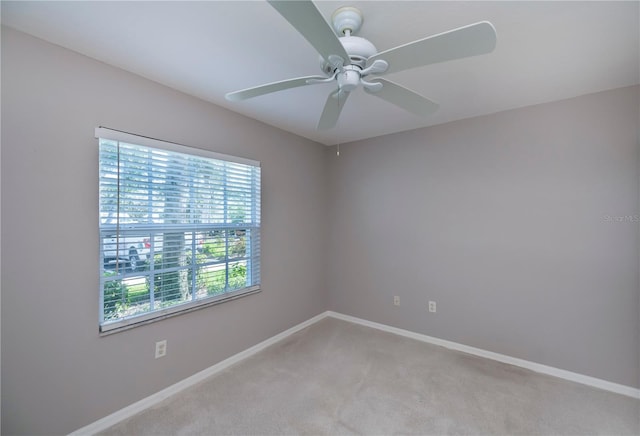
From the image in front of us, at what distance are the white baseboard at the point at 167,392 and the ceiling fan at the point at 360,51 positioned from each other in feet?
6.96

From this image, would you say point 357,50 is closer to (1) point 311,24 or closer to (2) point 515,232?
(1) point 311,24

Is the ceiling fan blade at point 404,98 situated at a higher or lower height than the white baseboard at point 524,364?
higher

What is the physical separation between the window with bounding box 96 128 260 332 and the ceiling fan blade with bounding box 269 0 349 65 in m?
1.49

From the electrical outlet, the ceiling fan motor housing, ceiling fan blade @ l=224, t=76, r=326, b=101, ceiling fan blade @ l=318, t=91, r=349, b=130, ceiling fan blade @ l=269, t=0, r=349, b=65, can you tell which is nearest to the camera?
ceiling fan blade @ l=269, t=0, r=349, b=65

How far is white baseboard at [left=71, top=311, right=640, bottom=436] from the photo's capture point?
1780 millimetres

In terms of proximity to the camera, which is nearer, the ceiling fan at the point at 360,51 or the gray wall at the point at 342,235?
the ceiling fan at the point at 360,51

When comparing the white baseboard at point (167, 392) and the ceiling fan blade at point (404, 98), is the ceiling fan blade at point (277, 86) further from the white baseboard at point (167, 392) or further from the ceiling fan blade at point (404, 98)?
the white baseboard at point (167, 392)

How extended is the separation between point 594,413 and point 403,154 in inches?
101

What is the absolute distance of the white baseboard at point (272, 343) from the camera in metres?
1.78

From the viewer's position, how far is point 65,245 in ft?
5.30

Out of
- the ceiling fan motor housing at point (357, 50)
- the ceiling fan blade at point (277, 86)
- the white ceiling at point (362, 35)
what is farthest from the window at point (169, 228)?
the ceiling fan motor housing at point (357, 50)

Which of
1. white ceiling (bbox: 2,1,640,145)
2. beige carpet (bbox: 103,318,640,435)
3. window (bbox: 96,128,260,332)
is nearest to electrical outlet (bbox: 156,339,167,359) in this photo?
window (bbox: 96,128,260,332)

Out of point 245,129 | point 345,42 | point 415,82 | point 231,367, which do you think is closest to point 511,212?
point 415,82

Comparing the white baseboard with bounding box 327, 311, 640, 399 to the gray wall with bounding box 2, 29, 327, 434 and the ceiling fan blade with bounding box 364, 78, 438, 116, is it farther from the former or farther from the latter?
the ceiling fan blade with bounding box 364, 78, 438, 116
